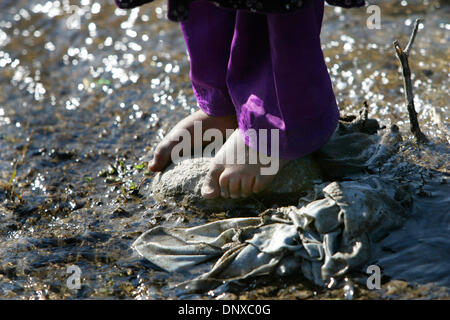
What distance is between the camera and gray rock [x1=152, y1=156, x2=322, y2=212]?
2916mm

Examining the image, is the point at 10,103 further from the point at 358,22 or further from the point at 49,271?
the point at 358,22

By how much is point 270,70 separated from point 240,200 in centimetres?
72

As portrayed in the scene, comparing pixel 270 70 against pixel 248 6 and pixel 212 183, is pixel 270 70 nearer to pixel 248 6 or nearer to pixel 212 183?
pixel 248 6

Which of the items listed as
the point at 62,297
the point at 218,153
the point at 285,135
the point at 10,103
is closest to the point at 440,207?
the point at 285,135

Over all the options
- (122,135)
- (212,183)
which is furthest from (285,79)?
(122,135)

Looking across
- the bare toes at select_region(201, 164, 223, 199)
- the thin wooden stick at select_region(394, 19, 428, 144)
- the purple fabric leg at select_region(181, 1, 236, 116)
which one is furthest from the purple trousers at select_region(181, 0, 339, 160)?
the thin wooden stick at select_region(394, 19, 428, 144)

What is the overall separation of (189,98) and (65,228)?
164 cm

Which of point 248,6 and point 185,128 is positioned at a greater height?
point 248,6

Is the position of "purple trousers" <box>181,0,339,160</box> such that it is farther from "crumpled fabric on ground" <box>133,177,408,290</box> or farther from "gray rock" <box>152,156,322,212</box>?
"crumpled fabric on ground" <box>133,177,408,290</box>

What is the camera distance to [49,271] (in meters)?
2.66

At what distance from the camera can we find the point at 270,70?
2.65 meters

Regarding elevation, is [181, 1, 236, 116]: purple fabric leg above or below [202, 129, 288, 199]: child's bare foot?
above

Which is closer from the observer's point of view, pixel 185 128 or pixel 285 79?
pixel 285 79

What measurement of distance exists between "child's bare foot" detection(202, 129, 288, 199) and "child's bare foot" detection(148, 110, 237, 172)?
0.85 feet
